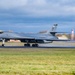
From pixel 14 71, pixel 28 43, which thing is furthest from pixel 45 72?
pixel 28 43

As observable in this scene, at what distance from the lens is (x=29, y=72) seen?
18.1m

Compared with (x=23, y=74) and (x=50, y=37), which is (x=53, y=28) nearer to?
(x=50, y=37)

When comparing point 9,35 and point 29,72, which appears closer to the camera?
point 29,72

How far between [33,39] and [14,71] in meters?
65.6

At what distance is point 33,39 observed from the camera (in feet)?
276

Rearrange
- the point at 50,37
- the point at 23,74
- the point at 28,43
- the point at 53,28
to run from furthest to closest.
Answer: the point at 53,28, the point at 50,37, the point at 28,43, the point at 23,74

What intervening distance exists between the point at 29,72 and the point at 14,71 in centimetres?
95

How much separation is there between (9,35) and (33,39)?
6430mm

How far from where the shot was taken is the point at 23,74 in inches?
688

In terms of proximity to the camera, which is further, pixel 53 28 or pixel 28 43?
pixel 53 28

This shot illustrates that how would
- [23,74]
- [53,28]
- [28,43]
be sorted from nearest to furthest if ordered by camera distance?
[23,74] < [28,43] < [53,28]

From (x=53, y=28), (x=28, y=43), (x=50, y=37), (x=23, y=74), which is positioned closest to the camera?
(x=23, y=74)

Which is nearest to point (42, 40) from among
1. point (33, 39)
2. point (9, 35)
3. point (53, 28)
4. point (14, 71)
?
point (33, 39)

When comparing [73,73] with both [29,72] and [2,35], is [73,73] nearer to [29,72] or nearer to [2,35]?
[29,72]
